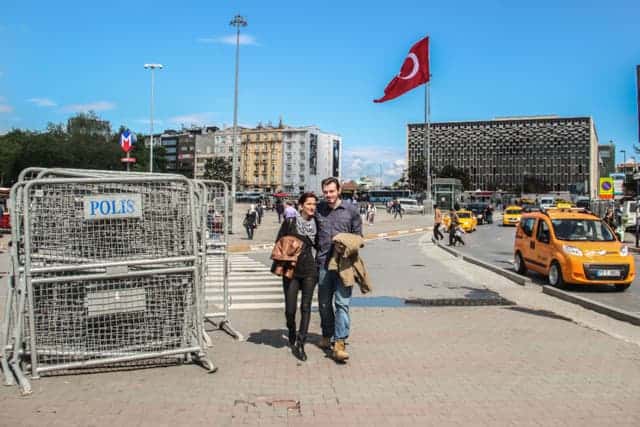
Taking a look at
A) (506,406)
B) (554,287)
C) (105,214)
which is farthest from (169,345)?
(554,287)

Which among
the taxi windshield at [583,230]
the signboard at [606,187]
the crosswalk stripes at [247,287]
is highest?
the signboard at [606,187]

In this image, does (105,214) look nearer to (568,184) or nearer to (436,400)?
(436,400)

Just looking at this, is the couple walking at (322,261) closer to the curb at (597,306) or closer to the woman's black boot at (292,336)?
the woman's black boot at (292,336)

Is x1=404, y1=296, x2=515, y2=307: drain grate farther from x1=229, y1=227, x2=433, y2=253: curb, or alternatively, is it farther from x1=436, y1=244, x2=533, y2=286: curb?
x1=229, y1=227, x2=433, y2=253: curb

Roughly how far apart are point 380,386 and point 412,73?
21.0 m

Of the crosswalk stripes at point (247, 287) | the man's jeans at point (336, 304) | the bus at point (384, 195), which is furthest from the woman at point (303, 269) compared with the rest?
the bus at point (384, 195)

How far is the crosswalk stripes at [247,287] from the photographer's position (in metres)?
10.5

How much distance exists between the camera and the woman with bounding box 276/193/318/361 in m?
6.39

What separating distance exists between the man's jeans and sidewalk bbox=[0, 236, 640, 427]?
301mm

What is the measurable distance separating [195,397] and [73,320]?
1.54 m

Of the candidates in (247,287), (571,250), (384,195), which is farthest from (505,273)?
(384,195)

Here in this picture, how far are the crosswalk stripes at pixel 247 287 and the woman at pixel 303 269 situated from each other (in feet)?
11.9

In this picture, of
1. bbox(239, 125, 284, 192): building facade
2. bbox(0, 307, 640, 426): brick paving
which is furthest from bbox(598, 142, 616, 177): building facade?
bbox(0, 307, 640, 426): brick paving

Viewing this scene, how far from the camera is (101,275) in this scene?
5.68 metres
